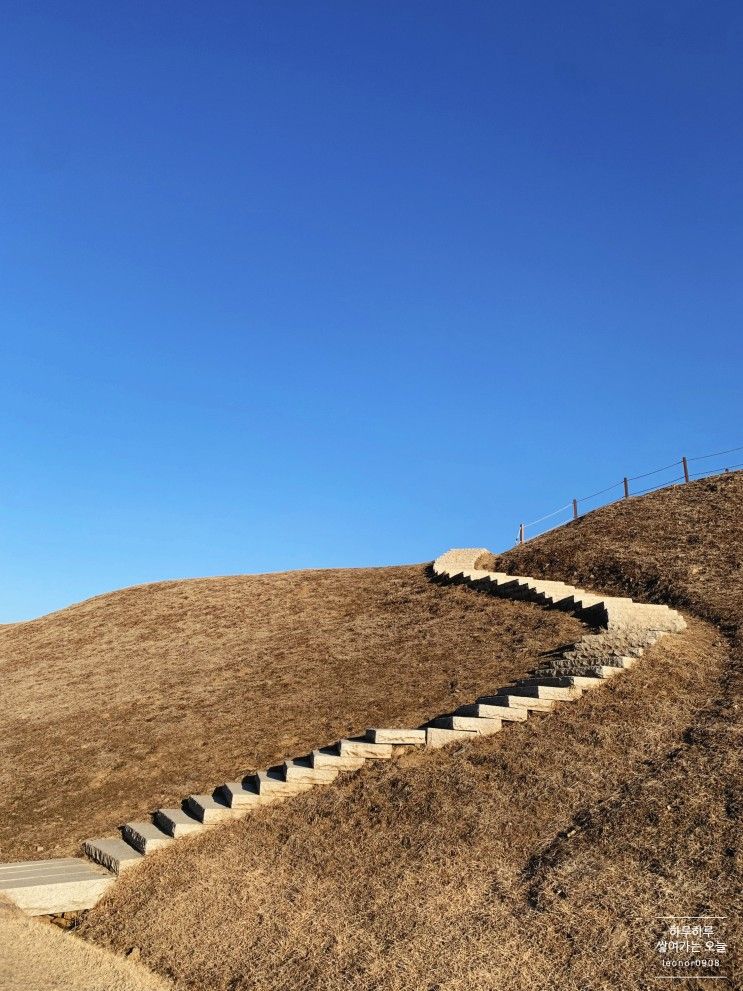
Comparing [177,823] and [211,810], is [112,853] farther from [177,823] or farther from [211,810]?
[211,810]

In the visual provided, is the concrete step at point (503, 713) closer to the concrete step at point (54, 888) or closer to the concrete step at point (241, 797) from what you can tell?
the concrete step at point (241, 797)

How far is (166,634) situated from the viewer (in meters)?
23.0

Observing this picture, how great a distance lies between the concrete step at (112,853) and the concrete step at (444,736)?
14.0 ft

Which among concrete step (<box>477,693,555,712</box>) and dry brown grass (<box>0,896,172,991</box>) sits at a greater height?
concrete step (<box>477,693,555,712</box>)

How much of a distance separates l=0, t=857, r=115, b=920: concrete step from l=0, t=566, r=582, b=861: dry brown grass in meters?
1.40

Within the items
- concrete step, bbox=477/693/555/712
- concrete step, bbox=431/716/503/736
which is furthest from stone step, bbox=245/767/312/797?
concrete step, bbox=477/693/555/712

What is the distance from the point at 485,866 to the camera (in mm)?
8633

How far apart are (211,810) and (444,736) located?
349cm

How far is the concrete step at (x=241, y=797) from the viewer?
A: 1080 cm

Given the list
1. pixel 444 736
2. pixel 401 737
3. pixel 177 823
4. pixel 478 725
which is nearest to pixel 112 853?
pixel 177 823

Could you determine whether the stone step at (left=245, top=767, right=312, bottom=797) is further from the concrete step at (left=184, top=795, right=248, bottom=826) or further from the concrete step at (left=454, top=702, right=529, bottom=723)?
the concrete step at (left=454, top=702, right=529, bottom=723)

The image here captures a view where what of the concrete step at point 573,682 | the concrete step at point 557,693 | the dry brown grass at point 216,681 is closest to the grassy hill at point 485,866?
the concrete step at point 573,682

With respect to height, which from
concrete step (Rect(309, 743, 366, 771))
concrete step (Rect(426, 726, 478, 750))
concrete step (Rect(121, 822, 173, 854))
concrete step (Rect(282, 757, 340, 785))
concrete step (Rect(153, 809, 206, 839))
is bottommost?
concrete step (Rect(121, 822, 173, 854))

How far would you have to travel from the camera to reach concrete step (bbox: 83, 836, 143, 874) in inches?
388
